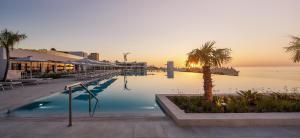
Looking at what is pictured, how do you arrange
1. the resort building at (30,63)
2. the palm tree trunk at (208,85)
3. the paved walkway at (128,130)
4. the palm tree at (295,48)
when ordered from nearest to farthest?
the paved walkway at (128,130), the palm tree trunk at (208,85), the palm tree at (295,48), the resort building at (30,63)

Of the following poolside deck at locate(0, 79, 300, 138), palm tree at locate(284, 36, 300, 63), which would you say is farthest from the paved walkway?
palm tree at locate(284, 36, 300, 63)

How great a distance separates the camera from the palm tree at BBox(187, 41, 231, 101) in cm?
621

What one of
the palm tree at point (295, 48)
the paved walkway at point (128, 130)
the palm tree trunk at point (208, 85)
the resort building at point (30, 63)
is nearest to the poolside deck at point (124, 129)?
the paved walkway at point (128, 130)

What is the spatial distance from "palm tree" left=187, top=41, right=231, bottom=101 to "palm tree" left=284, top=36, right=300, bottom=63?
7.15ft

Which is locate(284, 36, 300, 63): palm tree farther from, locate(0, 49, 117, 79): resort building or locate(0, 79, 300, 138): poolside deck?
locate(0, 49, 117, 79): resort building

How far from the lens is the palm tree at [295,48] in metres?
6.54

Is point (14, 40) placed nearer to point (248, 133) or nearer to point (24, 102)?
point (24, 102)

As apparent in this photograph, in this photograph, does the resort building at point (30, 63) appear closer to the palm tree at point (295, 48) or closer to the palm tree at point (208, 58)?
the palm tree at point (208, 58)

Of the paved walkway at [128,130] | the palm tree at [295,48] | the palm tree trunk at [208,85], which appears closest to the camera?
the paved walkway at [128,130]

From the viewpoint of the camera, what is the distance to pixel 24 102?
7.17m

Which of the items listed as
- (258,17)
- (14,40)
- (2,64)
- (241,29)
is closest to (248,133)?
(258,17)

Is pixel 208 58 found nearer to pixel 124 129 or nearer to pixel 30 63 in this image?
pixel 124 129

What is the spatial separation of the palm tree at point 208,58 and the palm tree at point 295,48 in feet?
7.15

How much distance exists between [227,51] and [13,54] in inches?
908
